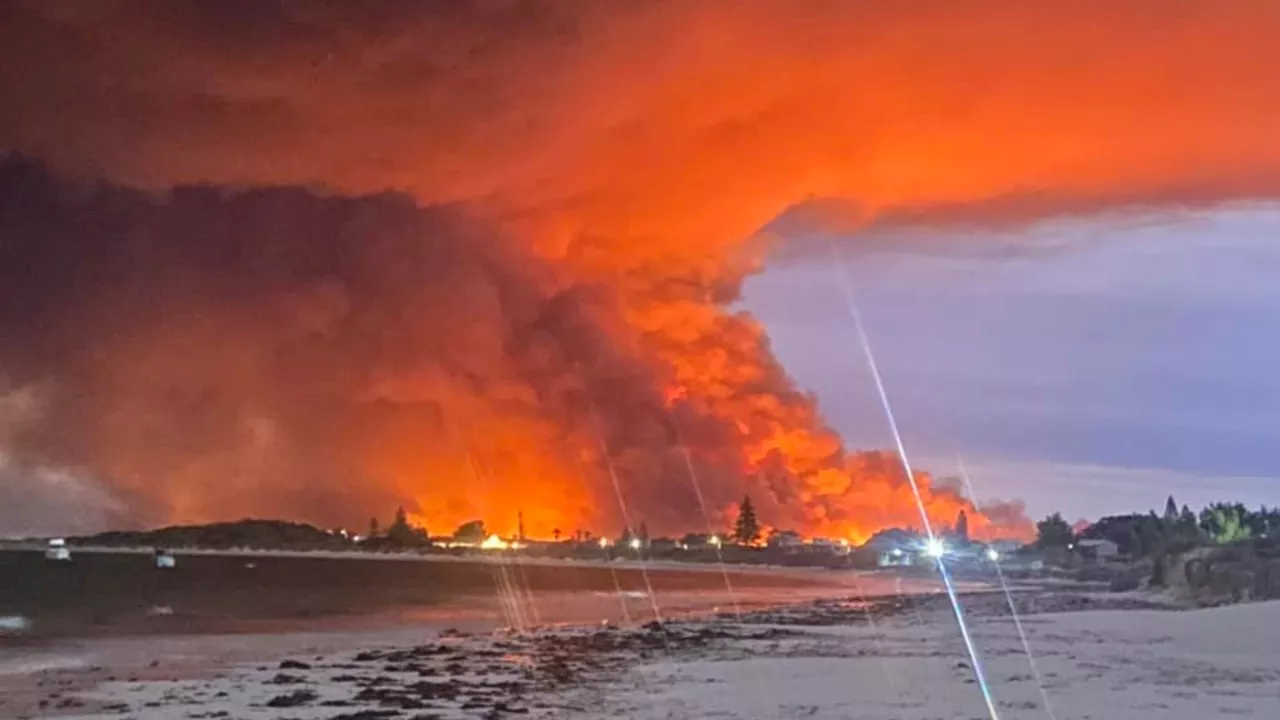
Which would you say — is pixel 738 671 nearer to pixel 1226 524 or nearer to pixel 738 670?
pixel 738 670

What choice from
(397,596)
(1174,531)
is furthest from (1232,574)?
(397,596)

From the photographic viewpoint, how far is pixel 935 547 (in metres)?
11.9

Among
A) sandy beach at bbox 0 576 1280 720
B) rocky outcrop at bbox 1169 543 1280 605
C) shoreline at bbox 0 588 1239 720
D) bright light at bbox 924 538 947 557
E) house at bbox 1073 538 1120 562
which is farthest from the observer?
bright light at bbox 924 538 947 557

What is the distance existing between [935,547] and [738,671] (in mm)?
4353

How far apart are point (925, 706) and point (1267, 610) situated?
3.69 meters

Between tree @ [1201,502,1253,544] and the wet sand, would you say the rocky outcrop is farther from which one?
the wet sand

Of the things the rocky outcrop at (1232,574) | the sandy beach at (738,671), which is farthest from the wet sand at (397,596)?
the rocky outcrop at (1232,574)

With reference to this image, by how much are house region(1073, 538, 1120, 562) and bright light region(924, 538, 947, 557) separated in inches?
47.6

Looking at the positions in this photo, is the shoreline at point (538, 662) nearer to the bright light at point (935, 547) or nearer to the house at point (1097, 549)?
the house at point (1097, 549)

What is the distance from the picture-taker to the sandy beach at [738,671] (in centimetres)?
705

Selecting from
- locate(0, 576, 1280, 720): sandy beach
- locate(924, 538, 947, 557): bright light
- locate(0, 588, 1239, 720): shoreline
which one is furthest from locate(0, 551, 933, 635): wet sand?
locate(0, 576, 1280, 720): sandy beach

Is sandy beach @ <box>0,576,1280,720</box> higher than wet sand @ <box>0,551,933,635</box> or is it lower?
lower

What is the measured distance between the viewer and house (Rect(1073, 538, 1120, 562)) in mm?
10898

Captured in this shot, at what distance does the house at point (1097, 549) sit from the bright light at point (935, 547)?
1210 mm
